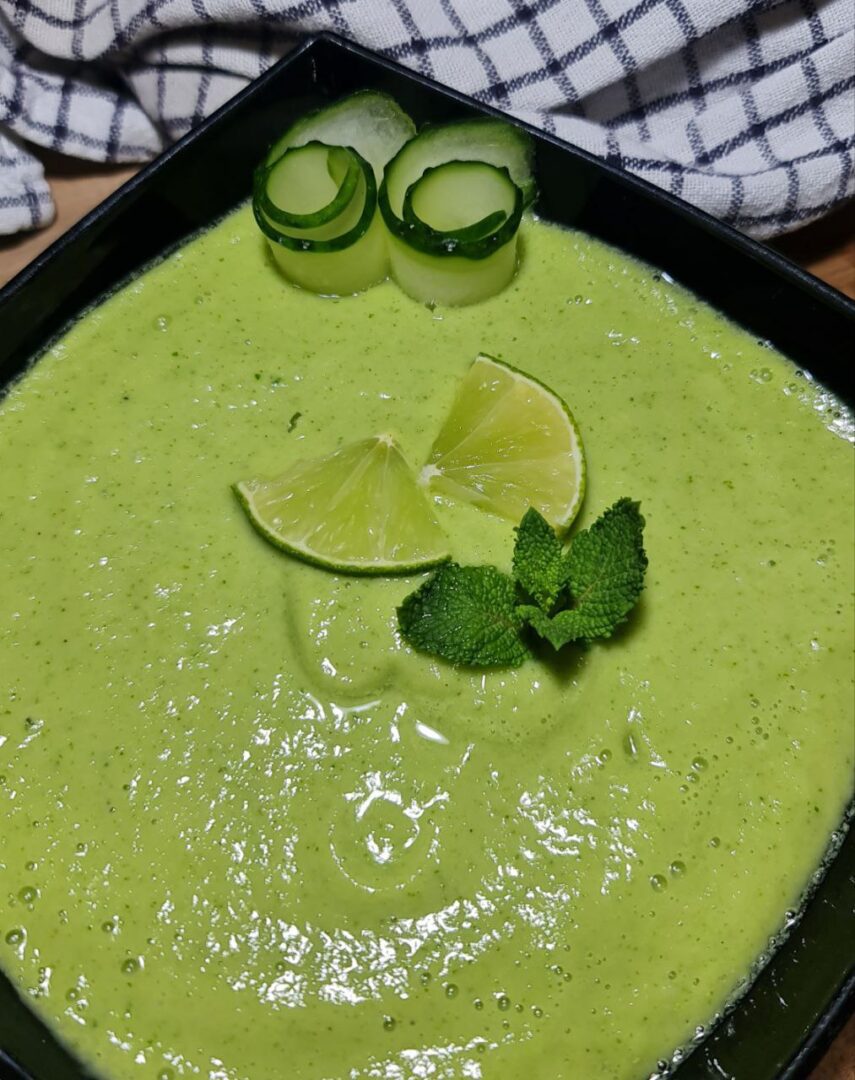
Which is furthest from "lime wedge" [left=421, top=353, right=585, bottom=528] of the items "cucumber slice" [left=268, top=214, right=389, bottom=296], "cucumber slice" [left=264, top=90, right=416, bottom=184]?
"cucumber slice" [left=264, top=90, right=416, bottom=184]

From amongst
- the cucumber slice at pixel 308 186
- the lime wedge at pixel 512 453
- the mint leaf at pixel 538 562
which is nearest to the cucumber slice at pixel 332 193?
the cucumber slice at pixel 308 186

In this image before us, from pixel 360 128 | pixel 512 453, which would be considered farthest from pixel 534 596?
pixel 360 128

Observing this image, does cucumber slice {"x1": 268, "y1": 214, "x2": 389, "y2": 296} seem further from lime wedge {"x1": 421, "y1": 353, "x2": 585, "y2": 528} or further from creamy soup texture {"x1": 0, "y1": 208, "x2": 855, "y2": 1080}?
lime wedge {"x1": 421, "y1": 353, "x2": 585, "y2": 528}

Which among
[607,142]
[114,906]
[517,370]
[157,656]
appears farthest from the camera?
[607,142]

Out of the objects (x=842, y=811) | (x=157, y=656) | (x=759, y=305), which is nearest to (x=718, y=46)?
(x=759, y=305)

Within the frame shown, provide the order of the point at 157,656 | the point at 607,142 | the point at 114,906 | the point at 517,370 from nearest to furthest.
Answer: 1. the point at 114,906
2. the point at 157,656
3. the point at 517,370
4. the point at 607,142

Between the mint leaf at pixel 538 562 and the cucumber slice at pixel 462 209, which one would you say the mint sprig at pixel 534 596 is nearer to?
the mint leaf at pixel 538 562

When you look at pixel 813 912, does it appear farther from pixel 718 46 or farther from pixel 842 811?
pixel 718 46

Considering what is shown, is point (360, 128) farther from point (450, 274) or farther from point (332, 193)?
point (450, 274)
